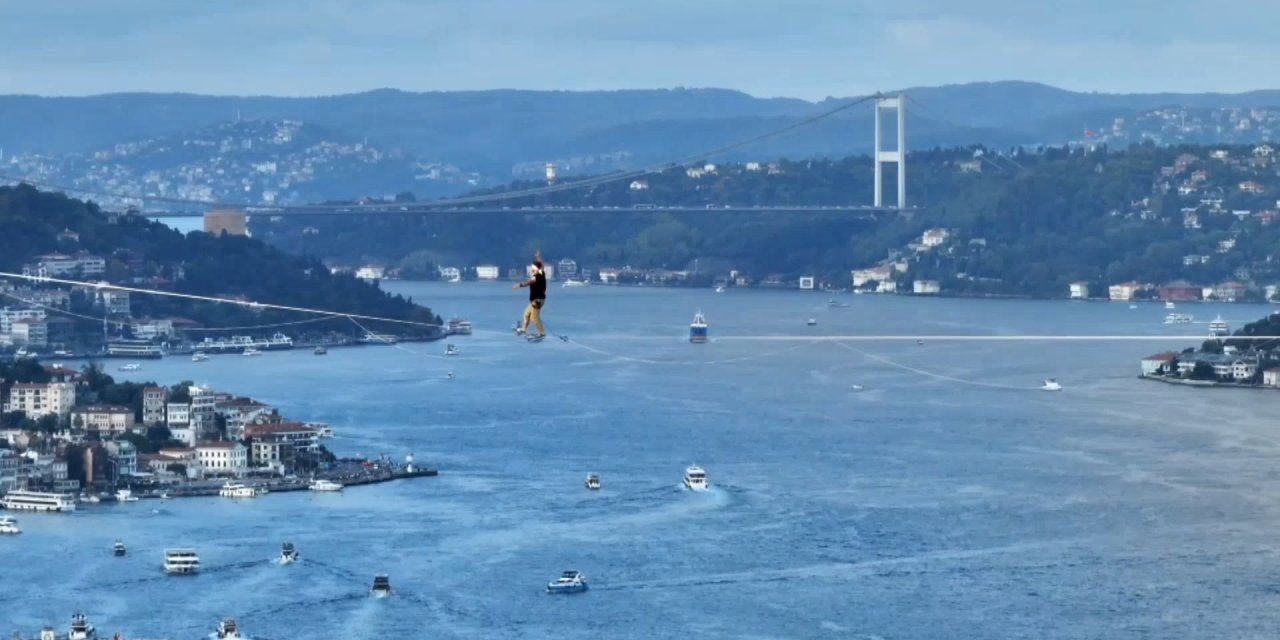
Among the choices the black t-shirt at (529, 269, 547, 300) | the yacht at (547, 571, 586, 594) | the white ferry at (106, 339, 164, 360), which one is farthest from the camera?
the white ferry at (106, 339, 164, 360)

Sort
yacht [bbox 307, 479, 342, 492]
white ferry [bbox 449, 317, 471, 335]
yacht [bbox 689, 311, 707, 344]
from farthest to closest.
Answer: white ferry [bbox 449, 317, 471, 335] < yacht [bbox 689, 311, 707, 344] < yacht [bbox 307, 479, 342, 492]

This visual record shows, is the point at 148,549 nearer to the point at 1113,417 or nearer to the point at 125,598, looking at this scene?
the point at 125,598

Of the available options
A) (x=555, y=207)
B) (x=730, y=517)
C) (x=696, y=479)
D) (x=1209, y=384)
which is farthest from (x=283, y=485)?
(x=555, y=207)

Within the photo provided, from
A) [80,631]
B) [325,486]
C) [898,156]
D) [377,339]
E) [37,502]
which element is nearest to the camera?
[80,631]

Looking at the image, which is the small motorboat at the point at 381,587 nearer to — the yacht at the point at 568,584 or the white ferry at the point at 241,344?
the yacht at the point at 568,584

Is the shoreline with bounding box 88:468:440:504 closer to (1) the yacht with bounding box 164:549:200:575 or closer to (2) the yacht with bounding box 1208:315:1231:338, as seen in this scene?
(1) the yacht with bounding box 164:549:200:575

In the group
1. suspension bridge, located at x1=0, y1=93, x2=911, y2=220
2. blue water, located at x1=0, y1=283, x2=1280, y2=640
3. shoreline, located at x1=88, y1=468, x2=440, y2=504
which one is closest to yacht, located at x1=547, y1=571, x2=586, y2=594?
blue water, located at x1=0, y1=283, x2=1280, y2=640

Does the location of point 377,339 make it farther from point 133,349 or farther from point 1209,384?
point 1209,384

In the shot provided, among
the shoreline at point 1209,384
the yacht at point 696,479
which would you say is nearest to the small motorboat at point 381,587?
the yacht at point 696,479
